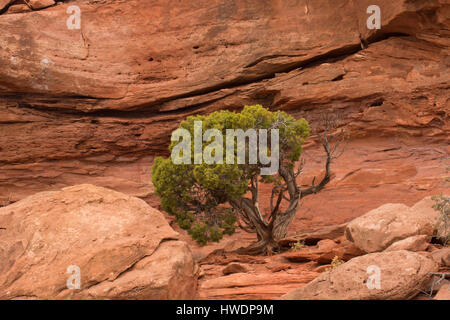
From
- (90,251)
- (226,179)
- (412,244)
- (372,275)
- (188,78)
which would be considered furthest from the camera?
(188,78)

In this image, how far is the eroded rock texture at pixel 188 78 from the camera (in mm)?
19516

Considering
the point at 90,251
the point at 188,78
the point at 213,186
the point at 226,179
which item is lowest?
the point at 90,251

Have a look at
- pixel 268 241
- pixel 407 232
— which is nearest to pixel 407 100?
pixel 268 241

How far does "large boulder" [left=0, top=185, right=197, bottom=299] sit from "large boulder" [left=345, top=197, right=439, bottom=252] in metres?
3.88

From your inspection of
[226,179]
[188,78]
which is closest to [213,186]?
[226,179]

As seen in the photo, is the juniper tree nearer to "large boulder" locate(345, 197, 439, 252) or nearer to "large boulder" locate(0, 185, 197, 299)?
"large boulder" locate(0, 185, 197, 299)

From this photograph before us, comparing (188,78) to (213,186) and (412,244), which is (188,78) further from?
(412,244)

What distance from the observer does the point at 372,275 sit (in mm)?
7352

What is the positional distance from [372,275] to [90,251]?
494 cm

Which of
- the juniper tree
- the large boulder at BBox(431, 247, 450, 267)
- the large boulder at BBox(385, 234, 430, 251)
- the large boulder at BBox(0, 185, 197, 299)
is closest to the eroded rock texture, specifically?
the juniper tree

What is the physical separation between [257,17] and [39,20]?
9946 mm

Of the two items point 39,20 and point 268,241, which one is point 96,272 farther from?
point 39,20

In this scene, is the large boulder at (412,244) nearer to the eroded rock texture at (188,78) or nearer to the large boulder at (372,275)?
the large boulder at (372,275)

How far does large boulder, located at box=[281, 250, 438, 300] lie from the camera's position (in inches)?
280
